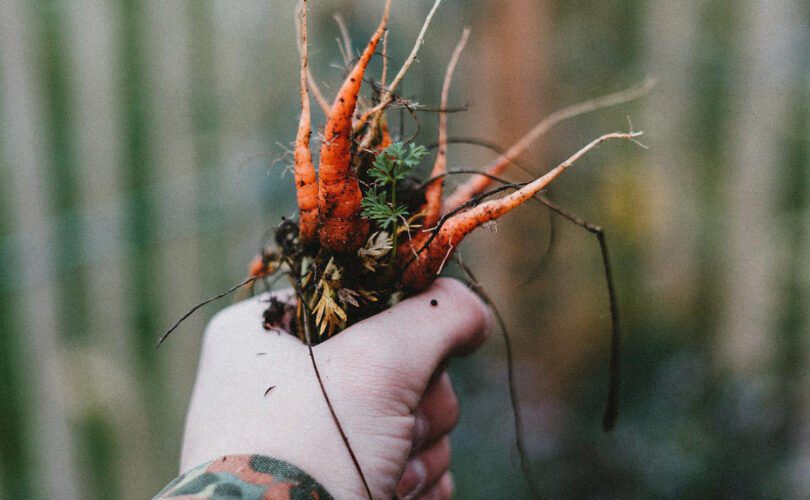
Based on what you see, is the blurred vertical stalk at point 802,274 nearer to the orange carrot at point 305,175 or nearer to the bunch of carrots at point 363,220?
the bunch of carrots at point 363,220

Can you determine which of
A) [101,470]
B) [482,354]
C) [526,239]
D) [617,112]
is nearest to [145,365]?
[101,470]

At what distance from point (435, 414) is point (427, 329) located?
22 centimetres

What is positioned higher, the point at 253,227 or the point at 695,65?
the point at 695,65

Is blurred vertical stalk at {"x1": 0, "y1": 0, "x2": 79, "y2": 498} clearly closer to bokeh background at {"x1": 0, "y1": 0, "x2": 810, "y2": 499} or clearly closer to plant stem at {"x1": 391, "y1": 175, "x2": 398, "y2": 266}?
bokeh background at {"x1": 0, "y1": 0, "x2": 810, "y2": 499}

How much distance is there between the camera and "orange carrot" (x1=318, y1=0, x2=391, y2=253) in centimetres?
84

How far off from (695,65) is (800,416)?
1336 millimetres

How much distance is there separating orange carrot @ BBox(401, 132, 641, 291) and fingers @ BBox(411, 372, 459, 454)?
197mm

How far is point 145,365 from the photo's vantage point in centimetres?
215

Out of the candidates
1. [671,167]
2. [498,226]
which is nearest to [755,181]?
[671,167]

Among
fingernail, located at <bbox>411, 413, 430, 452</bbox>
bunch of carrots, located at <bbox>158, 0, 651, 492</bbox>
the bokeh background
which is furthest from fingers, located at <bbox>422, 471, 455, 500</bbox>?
the bokeh background

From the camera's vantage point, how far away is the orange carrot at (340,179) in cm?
84

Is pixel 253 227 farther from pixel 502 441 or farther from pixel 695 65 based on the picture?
pixel 695 65

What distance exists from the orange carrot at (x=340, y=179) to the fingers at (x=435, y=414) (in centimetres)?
31

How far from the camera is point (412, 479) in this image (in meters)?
0.99
